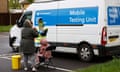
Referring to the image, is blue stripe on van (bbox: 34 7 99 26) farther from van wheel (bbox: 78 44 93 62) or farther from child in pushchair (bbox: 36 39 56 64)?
child in pushchair (bbox: 36 39 56 64)

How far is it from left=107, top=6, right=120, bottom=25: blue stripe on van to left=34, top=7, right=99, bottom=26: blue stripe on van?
1.54ft

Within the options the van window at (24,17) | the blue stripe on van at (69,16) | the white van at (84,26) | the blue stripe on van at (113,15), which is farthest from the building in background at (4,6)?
the blue stripe on van at (113,15)

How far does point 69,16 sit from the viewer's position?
14.1m

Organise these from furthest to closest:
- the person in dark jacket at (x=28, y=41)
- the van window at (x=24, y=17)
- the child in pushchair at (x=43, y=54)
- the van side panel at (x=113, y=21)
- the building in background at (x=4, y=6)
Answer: the building in background at (x=4, y=6) < the van window at (x=24, y=17) < the van side panel at (x=113, y=21) < the child in pushchair at (x=43, y=54) < the person in dark jacket at (x=28, y=41)

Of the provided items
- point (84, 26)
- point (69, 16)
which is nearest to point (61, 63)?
point (84, 26)

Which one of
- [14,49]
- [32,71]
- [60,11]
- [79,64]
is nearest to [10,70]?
[32,71]

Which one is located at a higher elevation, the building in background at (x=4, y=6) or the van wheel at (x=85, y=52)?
the building in background at (x=4, y=6)

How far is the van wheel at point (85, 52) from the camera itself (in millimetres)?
13422

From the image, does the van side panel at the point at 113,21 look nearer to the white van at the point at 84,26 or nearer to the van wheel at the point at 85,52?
the white van at the point at 84,26

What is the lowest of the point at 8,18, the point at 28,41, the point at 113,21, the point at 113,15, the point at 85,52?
the point at 85,52

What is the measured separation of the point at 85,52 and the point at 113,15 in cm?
170

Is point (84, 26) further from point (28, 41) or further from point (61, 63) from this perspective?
point (28, 41)

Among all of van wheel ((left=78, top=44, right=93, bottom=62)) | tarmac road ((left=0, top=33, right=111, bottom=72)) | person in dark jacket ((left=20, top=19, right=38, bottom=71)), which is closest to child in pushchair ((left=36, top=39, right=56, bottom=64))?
tarmac road ((left=0, top=33, right=111, bottom=72))

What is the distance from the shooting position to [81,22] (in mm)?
13609
